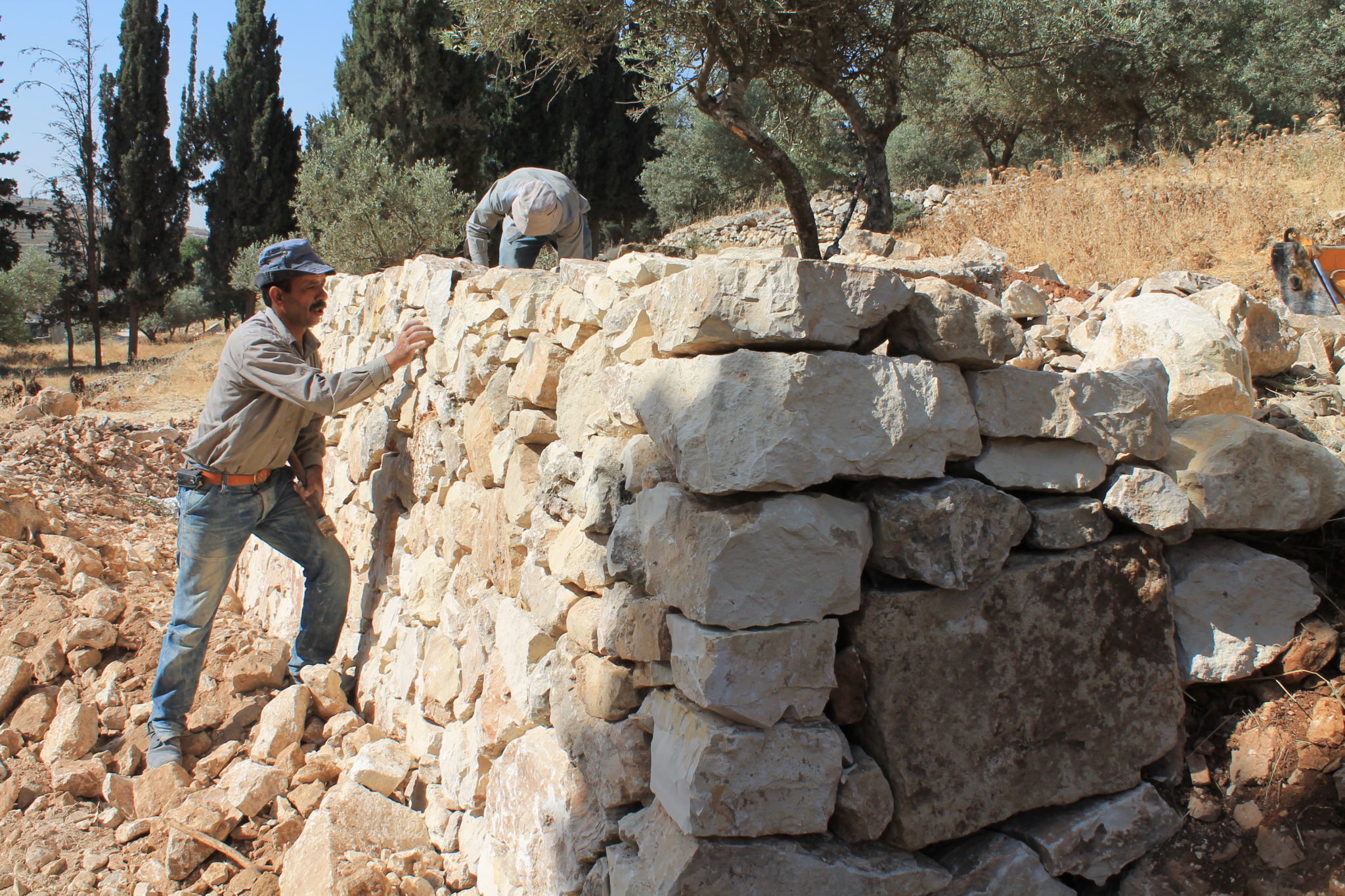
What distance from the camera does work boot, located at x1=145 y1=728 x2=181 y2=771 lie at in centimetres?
336

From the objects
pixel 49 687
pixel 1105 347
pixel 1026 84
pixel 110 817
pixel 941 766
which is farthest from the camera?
pixel 1026 84

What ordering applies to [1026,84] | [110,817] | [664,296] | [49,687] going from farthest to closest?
[1026,84], [49,687], [110,817], [664,296]

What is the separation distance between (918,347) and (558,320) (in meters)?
1.22

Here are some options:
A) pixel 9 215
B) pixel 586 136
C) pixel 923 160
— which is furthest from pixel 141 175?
pixel 923 160

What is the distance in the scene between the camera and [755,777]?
1.64 meters

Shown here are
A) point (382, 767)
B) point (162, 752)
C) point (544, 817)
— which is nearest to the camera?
point (544, 817)

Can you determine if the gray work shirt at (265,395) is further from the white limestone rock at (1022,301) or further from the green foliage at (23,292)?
the green foliage at (23,292)

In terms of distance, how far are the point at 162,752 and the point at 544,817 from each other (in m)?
2.10

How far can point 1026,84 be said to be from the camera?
13617mm

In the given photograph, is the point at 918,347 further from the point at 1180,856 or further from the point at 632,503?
the point at 1180,856

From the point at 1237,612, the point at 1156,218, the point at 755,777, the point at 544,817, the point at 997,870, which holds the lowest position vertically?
the point at 544,817

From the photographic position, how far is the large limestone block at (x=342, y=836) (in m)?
2.59

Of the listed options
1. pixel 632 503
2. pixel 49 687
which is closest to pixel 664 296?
pixel 632 503

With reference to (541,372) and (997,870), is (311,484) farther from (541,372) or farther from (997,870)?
(997,870)
